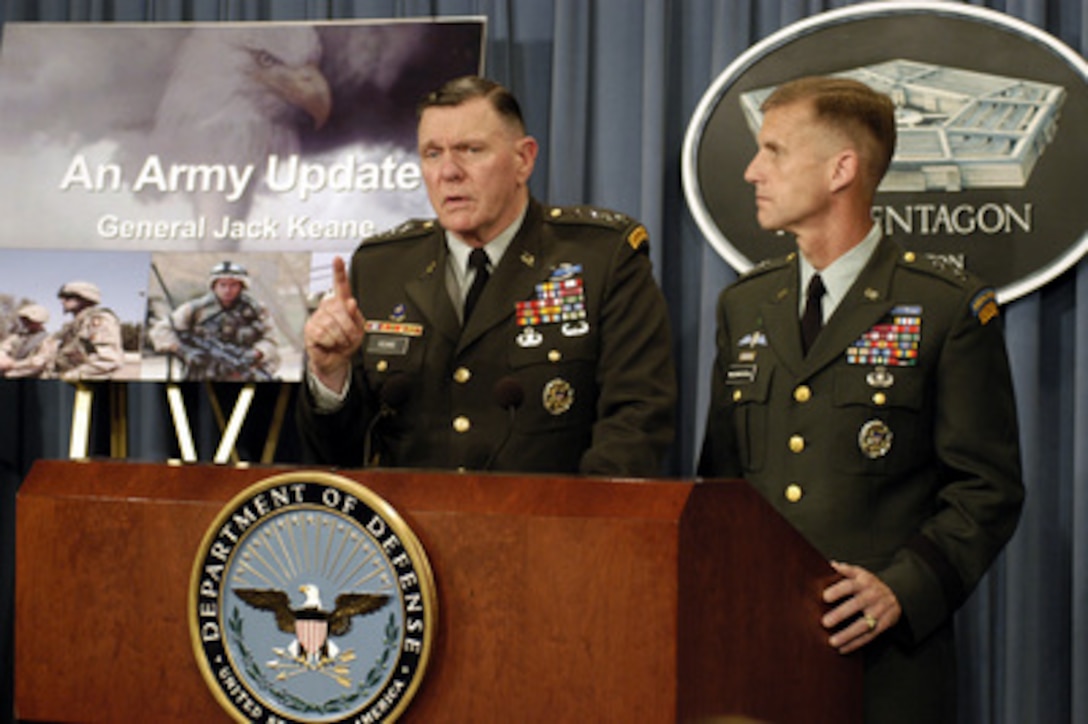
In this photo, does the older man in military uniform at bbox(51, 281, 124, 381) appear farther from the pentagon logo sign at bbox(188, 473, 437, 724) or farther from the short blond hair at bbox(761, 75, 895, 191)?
the pentagon logo sign at bbox(188, 473, 437, 724)

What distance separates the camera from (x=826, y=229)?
2.40 metres

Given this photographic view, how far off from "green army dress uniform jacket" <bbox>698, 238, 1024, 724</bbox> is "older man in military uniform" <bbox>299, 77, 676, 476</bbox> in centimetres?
18

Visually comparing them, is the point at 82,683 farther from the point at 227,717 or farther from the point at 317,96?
the point at 317,96

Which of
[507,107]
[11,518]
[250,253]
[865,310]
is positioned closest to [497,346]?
[507,107]

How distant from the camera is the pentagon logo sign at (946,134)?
10.8ft

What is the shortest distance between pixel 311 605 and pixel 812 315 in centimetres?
122

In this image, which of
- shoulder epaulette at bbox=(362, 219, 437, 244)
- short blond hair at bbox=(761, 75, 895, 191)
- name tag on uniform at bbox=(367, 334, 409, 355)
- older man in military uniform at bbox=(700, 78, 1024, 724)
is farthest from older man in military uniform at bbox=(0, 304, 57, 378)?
short blond hair at bbox=(761, 75, 895, 191)

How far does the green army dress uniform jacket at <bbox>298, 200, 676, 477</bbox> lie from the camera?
2217 mm

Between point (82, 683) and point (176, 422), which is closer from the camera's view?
point (82, 683)

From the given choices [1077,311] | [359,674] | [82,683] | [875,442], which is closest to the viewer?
[359,674]

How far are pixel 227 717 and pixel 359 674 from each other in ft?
0.51

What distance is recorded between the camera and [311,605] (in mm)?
1394

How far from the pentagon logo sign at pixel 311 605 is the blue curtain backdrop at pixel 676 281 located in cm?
226

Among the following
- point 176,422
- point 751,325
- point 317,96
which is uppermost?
point 317,96
